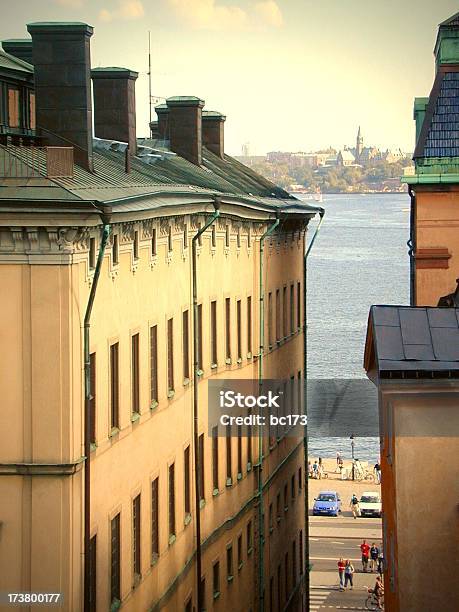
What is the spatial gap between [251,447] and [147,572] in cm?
1134

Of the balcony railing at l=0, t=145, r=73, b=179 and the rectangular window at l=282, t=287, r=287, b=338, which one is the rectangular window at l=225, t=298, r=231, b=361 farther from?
the balcony railing at l=0, t=145, r=73, b=179

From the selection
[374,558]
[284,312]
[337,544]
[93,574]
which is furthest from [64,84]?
[337,544]

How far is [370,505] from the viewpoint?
72562 millimetres

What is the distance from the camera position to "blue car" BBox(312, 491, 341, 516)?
235 feet

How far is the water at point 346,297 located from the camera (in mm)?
95250

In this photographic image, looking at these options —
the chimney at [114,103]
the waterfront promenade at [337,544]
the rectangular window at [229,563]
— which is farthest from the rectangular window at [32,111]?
the waterfront promenade at [337,544]

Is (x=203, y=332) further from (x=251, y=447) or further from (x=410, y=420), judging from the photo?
(x=410, y=420)

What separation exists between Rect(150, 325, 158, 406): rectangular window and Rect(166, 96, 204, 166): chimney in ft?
40.5

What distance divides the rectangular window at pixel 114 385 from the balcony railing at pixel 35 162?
8.84ft

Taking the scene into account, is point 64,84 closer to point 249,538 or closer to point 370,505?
point 249,538

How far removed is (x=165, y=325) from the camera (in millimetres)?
28359

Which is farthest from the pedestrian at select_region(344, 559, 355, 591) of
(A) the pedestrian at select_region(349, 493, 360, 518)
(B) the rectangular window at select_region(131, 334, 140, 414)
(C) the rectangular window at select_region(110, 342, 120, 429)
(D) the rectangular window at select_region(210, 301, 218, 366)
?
(C) the rectangular window at select_region(110, 342, 120, 429)

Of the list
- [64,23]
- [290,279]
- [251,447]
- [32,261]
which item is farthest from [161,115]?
[32,261]

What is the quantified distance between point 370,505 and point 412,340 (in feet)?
159
